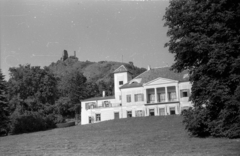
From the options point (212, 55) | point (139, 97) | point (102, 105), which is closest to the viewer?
point (212, 55)

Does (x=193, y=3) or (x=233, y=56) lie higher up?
(x=193, y=3)

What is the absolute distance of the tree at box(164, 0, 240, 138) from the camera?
1806 centimetres

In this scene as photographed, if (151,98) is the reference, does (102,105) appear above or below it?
below

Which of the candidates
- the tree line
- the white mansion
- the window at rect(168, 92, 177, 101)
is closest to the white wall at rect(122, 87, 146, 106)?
the white mansion

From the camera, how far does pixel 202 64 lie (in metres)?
19.7

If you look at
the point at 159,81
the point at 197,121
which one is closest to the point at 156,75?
the point at 159,81

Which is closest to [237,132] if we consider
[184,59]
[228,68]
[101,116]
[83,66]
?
[228,68]

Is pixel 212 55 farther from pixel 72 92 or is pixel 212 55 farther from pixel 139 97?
pixel 72 92

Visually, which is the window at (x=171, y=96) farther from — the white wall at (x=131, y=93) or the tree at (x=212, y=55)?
the tree at (x=212, y=55)

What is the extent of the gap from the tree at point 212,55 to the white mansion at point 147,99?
27.8 metres

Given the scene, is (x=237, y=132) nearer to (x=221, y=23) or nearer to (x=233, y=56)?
(x=233, y=56)

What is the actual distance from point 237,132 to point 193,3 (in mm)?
9775

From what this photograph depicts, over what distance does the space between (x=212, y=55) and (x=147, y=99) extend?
33440 mm

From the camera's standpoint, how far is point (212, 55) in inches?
723
